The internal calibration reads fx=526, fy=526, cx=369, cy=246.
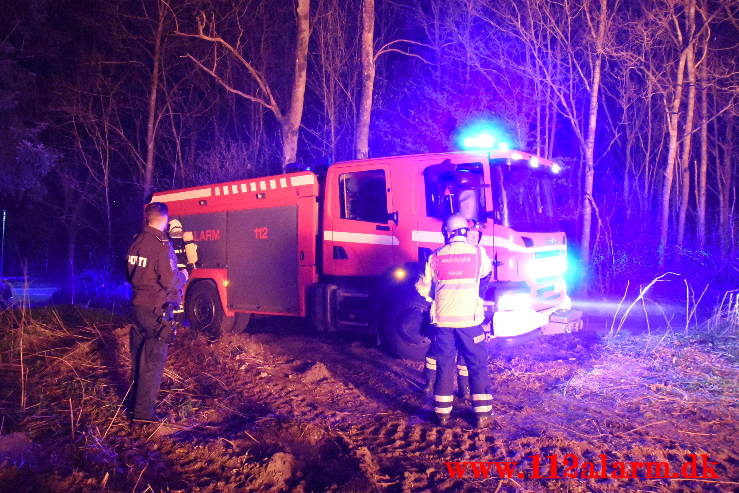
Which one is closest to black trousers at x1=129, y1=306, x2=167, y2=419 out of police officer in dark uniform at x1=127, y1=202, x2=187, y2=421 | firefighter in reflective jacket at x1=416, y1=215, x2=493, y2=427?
police officer in dark uniform at x1=127, y1=202, x2=187, y2=421

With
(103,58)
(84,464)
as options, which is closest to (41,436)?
(84,464)

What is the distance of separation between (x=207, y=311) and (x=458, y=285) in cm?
539

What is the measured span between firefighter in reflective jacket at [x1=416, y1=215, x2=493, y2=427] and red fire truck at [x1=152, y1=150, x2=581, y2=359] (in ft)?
4.24

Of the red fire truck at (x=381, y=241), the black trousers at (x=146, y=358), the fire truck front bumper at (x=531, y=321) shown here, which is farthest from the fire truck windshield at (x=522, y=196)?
the black trousers at (x=146, y=358)

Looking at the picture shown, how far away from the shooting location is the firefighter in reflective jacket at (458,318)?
4.44m

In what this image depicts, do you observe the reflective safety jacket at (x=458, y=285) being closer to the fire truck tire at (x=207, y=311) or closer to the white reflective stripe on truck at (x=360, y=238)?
the white reflective stripe on truck at (x=360, y=238)

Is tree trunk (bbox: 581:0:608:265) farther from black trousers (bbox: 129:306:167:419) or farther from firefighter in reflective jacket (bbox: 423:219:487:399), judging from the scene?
black trousers (bbox: 129:306:167:419)

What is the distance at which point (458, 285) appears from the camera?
14.7 feet

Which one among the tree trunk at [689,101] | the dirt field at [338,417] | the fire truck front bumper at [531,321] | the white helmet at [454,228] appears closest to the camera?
the dirt field at [338,417]

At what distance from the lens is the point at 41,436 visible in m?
4.09

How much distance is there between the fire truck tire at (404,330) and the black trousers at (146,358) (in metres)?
2.88

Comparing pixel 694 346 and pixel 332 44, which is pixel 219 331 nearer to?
pixel 694 346

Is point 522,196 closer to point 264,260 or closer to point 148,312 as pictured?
point 264,260

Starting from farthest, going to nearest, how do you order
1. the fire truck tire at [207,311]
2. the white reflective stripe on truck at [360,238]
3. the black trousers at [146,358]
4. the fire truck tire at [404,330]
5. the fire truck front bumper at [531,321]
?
the fire truck tire at [207,311]
the white reflective stripe on truck at [360,238]
the fire truck tire at [404,330]
the fire truck front bumper at [531,321]
the black trousers at [146,358]
